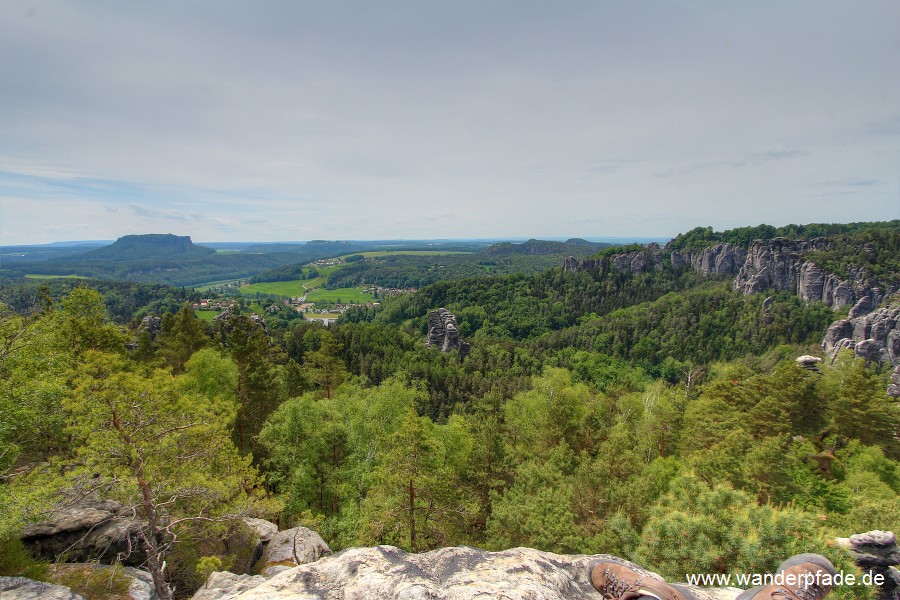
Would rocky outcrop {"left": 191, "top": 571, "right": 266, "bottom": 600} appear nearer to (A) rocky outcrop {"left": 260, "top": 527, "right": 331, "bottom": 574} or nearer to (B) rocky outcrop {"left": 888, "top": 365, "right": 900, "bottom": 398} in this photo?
(A) rocky outcrop {"left": 260, "top": 527, "right": 331, "bottom": 574}

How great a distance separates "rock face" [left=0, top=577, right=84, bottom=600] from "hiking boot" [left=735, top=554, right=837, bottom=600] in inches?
578

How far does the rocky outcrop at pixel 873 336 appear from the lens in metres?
84.9

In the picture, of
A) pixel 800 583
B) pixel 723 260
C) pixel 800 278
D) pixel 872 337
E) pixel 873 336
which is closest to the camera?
pixel 800 583

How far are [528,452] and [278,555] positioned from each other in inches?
Answer: 607

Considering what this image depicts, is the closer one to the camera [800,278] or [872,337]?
[872,337]

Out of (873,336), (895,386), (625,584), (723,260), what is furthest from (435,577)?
(723,260)

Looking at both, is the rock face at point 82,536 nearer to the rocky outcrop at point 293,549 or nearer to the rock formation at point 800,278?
the rocky outcrop at point 293,549

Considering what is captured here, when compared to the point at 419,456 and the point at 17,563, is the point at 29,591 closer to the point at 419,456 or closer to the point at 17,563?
the point at 17,563

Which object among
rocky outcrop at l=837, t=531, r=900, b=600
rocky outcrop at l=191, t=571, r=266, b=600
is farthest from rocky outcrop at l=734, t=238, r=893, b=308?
rocky outcrop at l=191, t=571, r=266, b=600

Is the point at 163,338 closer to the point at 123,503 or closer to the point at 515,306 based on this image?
the point at 123,503

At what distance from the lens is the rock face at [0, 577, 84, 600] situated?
8.85 m

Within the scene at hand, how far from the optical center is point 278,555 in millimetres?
16359

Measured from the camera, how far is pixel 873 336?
9119 cm

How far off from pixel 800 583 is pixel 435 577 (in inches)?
263
